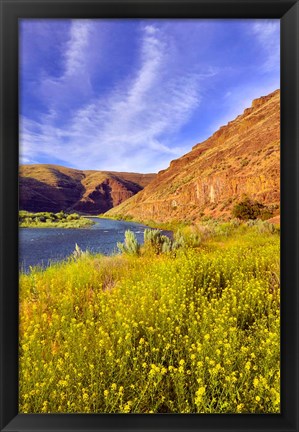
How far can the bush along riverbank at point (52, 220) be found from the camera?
5.24 feet

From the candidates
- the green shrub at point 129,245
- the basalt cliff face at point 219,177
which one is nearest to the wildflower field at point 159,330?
the green shrub at point 129,245

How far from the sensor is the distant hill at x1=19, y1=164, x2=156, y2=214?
161 cm

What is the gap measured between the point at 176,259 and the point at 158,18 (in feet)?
5.16

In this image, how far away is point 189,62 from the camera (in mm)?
1635

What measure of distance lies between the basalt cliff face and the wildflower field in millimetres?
194

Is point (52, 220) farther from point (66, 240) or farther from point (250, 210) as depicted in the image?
point (250, 210)

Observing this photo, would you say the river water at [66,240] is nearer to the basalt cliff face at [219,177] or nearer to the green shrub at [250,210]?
the basalt cliff face at [219,177]

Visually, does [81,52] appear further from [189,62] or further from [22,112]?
[189,62]

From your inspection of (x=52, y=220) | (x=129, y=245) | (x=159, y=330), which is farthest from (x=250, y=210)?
(x=52, y=220)

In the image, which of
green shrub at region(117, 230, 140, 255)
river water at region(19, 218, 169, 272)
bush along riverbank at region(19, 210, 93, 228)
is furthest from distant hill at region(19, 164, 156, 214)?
green shrub at region(117, 230, 140, 255)

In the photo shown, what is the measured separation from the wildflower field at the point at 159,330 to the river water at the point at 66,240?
0.08m

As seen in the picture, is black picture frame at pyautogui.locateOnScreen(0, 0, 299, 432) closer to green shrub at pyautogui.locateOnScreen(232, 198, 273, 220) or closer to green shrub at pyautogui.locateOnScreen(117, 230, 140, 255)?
green shrub at pyautogui.locateOnScreen(232, 198, 273, 220)
